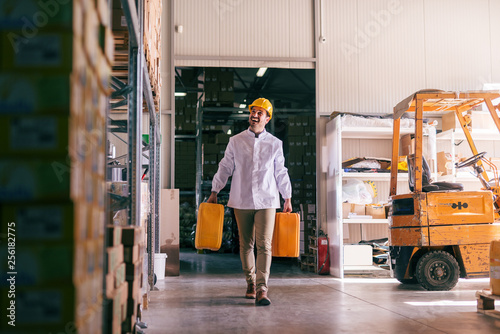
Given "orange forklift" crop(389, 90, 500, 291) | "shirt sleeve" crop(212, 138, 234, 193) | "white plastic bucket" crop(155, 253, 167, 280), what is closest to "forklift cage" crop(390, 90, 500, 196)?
"orange forklift" crop(389, 90, 500, 291)

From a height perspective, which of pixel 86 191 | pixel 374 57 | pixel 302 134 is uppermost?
pixel 374 57

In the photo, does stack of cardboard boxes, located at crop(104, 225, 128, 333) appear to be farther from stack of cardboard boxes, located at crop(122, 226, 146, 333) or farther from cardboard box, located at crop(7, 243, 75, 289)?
cardboard box, located at crop(7, 243, 75, 289)

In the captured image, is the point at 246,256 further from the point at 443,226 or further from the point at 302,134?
the point at 302,134

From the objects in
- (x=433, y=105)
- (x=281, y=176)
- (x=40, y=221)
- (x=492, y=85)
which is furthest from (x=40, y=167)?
(x=492, y=85)

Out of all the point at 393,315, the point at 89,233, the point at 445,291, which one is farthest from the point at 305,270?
the point at 89,233

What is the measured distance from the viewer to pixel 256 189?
5.77 meters

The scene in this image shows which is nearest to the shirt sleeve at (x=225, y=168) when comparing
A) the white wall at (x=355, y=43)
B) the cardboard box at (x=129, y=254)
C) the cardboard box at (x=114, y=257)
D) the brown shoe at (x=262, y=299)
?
the brown shoe at (x=262, y=299)

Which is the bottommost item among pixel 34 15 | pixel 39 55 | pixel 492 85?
pixel 39 55

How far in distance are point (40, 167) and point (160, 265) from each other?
6.46 metres

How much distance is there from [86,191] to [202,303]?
417 centimetres

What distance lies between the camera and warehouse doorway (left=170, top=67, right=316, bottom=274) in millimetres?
11875

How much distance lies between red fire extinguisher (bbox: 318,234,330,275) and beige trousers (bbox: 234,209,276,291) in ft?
10.6

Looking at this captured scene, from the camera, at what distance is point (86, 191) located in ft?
5.74

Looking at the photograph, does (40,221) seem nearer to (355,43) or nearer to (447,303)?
(447,303)
